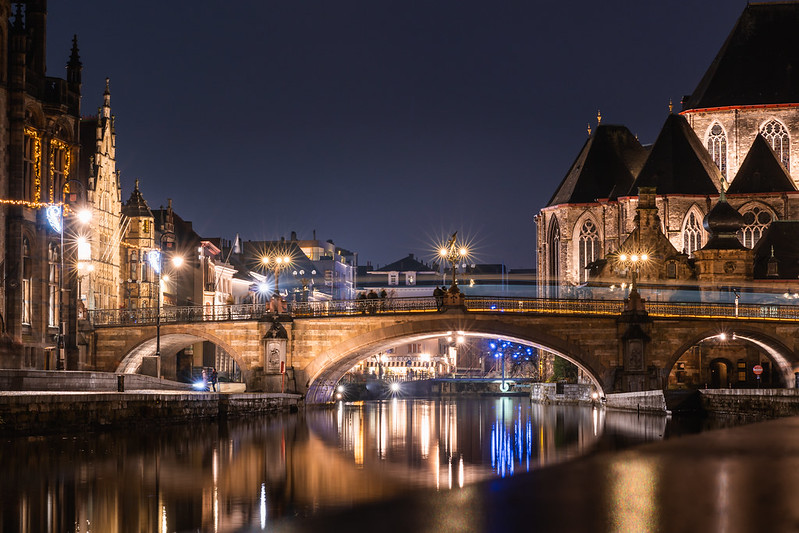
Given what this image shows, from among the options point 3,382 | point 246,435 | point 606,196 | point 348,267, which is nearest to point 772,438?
point 246,435

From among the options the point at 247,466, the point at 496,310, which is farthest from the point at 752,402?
the point at 247,466

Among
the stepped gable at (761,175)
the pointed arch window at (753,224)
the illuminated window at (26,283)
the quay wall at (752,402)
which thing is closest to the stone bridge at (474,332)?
the quay wall at (752,402)

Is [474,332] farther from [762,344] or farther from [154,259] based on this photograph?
[154,259]

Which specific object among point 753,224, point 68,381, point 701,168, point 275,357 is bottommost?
point 68,381

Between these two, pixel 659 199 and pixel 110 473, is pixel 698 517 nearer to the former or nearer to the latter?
pixel 110 473

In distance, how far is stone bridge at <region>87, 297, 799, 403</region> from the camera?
2576 inches

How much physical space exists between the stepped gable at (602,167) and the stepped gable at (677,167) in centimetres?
612

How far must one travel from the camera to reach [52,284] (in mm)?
59125

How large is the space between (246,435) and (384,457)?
8830 millimetres

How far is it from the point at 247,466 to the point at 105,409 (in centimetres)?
1123

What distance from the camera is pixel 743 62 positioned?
104625 millimetres

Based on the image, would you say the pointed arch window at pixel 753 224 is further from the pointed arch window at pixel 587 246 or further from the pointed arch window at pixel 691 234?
the pointed arch window at pixel 587 246

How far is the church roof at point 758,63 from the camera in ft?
339

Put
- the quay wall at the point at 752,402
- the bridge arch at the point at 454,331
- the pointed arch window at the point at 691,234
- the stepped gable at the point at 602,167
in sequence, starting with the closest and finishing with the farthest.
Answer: the quay wall at the point at 752,402, the bridge arch at the point at 454,331, the pointed arch window at the point at 691,234, the stepped gable at the point at 602,167
